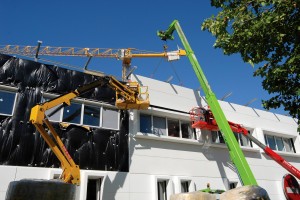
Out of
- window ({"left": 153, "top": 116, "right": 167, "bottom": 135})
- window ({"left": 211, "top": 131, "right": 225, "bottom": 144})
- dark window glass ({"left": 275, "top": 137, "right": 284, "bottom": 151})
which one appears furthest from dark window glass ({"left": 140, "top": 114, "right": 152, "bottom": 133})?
dark window glass ({"left": 275, "top": 137, "right": 284, "bottom": 151})

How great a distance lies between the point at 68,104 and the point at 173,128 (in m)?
7.59

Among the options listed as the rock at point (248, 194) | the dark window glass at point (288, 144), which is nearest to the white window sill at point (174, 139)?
the dark window glass at point (288, 144)

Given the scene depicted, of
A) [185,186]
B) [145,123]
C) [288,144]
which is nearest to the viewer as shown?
[185,186]

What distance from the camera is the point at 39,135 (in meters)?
12.4

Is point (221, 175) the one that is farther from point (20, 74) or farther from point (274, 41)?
point (20, 74)

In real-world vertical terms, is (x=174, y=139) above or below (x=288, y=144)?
below

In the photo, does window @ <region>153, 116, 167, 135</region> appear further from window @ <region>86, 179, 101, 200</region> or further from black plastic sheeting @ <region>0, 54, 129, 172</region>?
window @ <region>86, 179, 101, 200</region>

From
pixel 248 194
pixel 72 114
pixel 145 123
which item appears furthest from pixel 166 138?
pixel 248 194

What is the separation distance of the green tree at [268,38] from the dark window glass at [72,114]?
7.88 metres

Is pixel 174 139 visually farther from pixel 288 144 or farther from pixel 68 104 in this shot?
pixel 288 144

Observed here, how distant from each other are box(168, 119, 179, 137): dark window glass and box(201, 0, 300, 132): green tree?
696 cm

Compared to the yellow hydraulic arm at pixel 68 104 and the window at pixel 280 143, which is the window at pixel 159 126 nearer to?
the yellow hydraulic arm at pixel 68 104

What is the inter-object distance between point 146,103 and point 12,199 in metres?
11.2

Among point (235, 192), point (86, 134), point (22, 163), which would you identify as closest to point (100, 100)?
point (86, 134)
